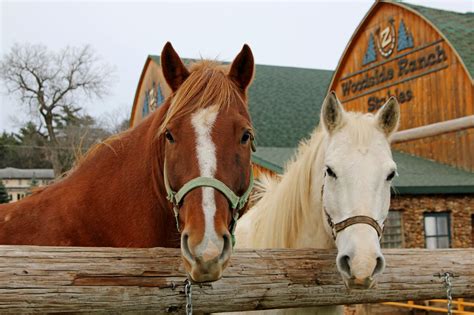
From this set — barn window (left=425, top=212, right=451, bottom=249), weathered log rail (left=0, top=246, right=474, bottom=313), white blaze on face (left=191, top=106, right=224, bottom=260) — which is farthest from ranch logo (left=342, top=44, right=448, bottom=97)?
white blaze on face (left=191, top=106, right=224, bottom=260)

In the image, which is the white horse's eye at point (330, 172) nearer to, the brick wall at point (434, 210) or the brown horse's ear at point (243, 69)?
the brown horse's ear at point (243, 69)

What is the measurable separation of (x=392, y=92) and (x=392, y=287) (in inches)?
512

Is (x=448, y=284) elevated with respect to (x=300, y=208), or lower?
lower

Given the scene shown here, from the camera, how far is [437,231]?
12.6 metres

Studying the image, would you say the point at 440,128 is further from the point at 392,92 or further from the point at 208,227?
the point at 392,92

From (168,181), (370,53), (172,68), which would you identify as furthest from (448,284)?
(370,53)

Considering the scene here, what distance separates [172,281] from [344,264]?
0.92m

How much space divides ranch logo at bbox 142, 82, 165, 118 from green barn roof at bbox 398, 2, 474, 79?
10.3 m

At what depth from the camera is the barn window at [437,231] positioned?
12477 millimetres

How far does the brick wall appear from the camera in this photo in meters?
12.2

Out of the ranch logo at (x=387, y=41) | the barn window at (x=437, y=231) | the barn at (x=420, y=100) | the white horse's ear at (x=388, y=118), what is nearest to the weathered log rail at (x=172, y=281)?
the white horse's ear at (x=388, y=118)

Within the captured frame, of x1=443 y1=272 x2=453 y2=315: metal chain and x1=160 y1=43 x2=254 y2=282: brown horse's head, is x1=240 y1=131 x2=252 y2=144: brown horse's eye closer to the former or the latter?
x1=160 y1=43 x2=254 y2=282: brown horse's head

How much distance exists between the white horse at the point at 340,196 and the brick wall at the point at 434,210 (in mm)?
9151

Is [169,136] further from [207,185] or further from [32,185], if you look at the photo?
[32,185]
